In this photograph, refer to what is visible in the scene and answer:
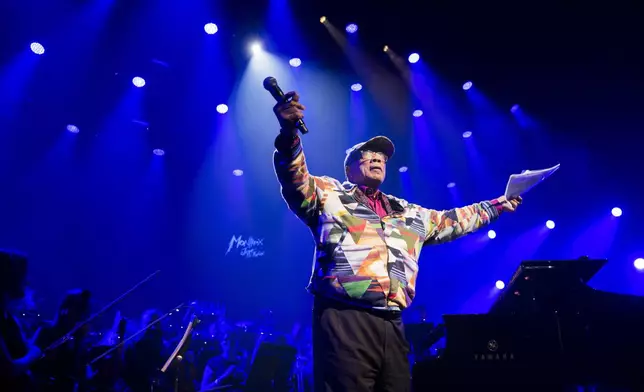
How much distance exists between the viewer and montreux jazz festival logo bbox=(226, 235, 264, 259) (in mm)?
14828

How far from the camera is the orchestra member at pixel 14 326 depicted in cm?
364

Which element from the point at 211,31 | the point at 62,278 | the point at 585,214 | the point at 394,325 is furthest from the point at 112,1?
the point at 585,214

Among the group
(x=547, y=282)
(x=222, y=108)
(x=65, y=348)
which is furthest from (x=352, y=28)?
(x=65, y=348)

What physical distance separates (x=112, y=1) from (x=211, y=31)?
71.5 inches

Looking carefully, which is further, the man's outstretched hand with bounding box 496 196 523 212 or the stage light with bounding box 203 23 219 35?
the stage light with bounding box 203 23 219 35

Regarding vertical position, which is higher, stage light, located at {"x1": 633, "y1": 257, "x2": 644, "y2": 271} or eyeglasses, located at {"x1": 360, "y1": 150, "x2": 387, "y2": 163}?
stage light, located at {"x1": 633, "y1": 257, "x2": 644, "y2": 271}

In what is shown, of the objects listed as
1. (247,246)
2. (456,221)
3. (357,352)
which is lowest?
(357,352)

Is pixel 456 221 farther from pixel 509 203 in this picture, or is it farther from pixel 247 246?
pixel 247 246

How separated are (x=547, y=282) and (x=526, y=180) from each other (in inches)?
67.6

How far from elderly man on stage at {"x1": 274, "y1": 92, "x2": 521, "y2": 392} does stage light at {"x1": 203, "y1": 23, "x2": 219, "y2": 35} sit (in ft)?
23.5

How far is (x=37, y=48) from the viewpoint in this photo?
893cm

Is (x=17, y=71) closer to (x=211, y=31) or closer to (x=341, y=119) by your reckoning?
(x=211, y=31)

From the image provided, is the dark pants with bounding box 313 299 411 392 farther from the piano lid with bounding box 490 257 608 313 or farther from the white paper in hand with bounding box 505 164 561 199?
the piano lid with bounding box 490 257 608 313

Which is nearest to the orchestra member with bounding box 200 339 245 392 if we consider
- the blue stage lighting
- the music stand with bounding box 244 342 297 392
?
the music stand with bounding box 244 342 297 392
